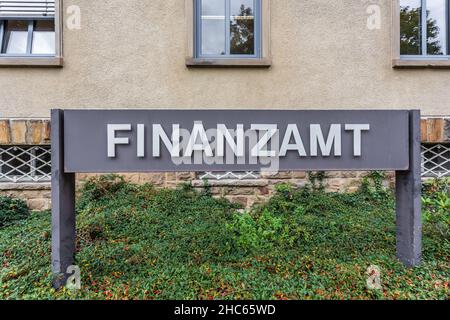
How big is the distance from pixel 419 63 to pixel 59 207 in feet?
18.8

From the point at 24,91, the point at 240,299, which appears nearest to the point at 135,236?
the point at 240,299

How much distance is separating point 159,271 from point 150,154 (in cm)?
122

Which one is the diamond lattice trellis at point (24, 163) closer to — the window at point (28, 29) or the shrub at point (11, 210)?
the shrub at point (11, 210)

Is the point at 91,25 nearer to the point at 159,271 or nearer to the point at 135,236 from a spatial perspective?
the point at 135,236

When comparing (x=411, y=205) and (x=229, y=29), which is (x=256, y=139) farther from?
(x=229, y=29)

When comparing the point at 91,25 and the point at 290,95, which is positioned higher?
the point at 91,25

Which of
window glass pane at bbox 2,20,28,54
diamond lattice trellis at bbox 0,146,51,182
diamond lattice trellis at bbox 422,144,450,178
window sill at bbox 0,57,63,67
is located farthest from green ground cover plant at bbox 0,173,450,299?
window glass pane at bbox 2,20,28,54

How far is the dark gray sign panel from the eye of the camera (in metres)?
2.65

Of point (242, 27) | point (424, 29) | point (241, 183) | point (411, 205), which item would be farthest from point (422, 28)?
point (241, 183)

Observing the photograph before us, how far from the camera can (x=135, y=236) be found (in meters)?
3.68

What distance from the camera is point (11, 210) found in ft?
14.5

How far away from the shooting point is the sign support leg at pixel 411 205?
9.04ft

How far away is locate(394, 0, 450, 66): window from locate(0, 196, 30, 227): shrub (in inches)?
279

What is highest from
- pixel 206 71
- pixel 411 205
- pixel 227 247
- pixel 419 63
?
pixel 419 63
